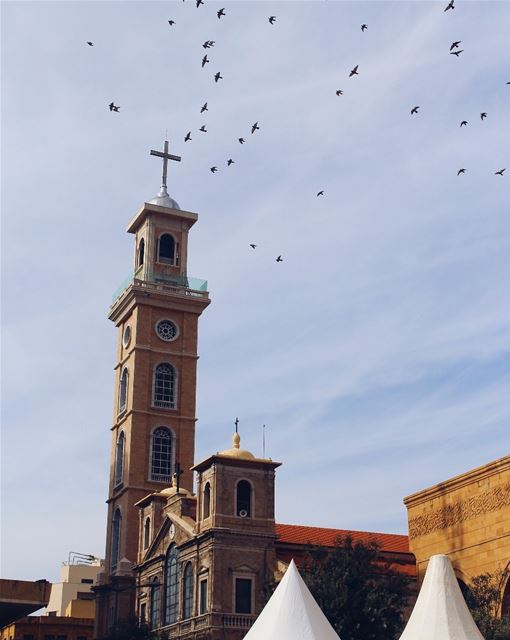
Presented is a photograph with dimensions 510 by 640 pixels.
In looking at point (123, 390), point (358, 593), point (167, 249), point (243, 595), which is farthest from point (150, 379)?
point (358, 593)

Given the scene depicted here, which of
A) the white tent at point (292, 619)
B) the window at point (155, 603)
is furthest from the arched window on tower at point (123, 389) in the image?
the white tent at point (292, 619)

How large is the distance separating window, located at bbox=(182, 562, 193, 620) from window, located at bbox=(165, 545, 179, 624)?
119 centimetres

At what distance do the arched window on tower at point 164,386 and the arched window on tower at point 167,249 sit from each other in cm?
830

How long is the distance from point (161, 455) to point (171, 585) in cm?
1429

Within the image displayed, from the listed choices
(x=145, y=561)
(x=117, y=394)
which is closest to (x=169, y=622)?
(x=145, y=561)

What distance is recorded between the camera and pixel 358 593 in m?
43.0

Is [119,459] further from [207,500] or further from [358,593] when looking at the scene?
[358,593]

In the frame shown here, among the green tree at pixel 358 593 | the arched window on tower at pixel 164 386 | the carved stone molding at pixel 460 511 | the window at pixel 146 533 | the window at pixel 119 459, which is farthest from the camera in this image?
the arched window on tower at pixel 164 386

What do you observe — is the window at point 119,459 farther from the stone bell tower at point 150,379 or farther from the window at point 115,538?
the window at point 115,538

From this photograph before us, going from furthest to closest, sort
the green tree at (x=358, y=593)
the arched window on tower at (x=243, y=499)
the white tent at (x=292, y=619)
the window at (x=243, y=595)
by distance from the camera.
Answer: the arched window on tower at (x=243, y=499) → the window at (x=243, y=595) → the green tree at (x=358, y=593) → the white tent at (x=292, y=619)

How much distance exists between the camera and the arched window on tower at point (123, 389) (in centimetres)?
7075

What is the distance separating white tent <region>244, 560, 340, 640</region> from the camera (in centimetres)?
3019

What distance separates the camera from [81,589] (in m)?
101

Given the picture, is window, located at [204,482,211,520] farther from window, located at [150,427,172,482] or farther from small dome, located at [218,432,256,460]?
window, located at [150,427,172,482]
